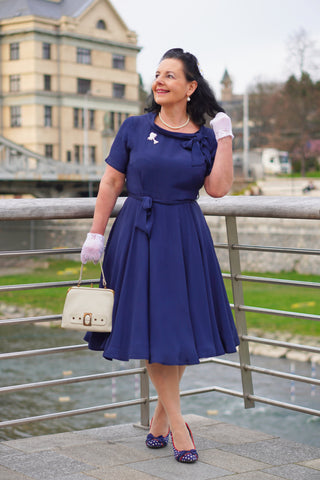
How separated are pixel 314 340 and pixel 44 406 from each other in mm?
7653

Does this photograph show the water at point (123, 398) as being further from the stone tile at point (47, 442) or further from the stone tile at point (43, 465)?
the stone tile at point (43, 465)

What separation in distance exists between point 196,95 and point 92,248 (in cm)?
71

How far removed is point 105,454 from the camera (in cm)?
303

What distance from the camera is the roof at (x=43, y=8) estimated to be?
52.3 m

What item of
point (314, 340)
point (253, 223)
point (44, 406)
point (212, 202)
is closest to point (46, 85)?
point (253, 223)

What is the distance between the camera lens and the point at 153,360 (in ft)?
9.05

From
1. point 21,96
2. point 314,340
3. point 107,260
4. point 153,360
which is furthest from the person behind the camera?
point 21,96

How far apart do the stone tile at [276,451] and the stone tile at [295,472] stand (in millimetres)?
65

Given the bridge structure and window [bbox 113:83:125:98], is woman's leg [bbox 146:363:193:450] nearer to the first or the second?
the bridge structure

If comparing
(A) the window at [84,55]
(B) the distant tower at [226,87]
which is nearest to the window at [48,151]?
(A) the window at [84,55]

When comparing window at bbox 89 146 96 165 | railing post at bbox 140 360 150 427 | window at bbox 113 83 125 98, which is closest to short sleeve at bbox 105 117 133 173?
railing post at bbox 140 360 150 427

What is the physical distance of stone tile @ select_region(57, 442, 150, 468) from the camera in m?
2.94

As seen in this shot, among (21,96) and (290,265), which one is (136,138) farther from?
(21,96)

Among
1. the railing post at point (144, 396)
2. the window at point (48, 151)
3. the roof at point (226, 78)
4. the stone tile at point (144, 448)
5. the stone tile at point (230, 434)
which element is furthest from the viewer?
the roof at point (226, 78)
